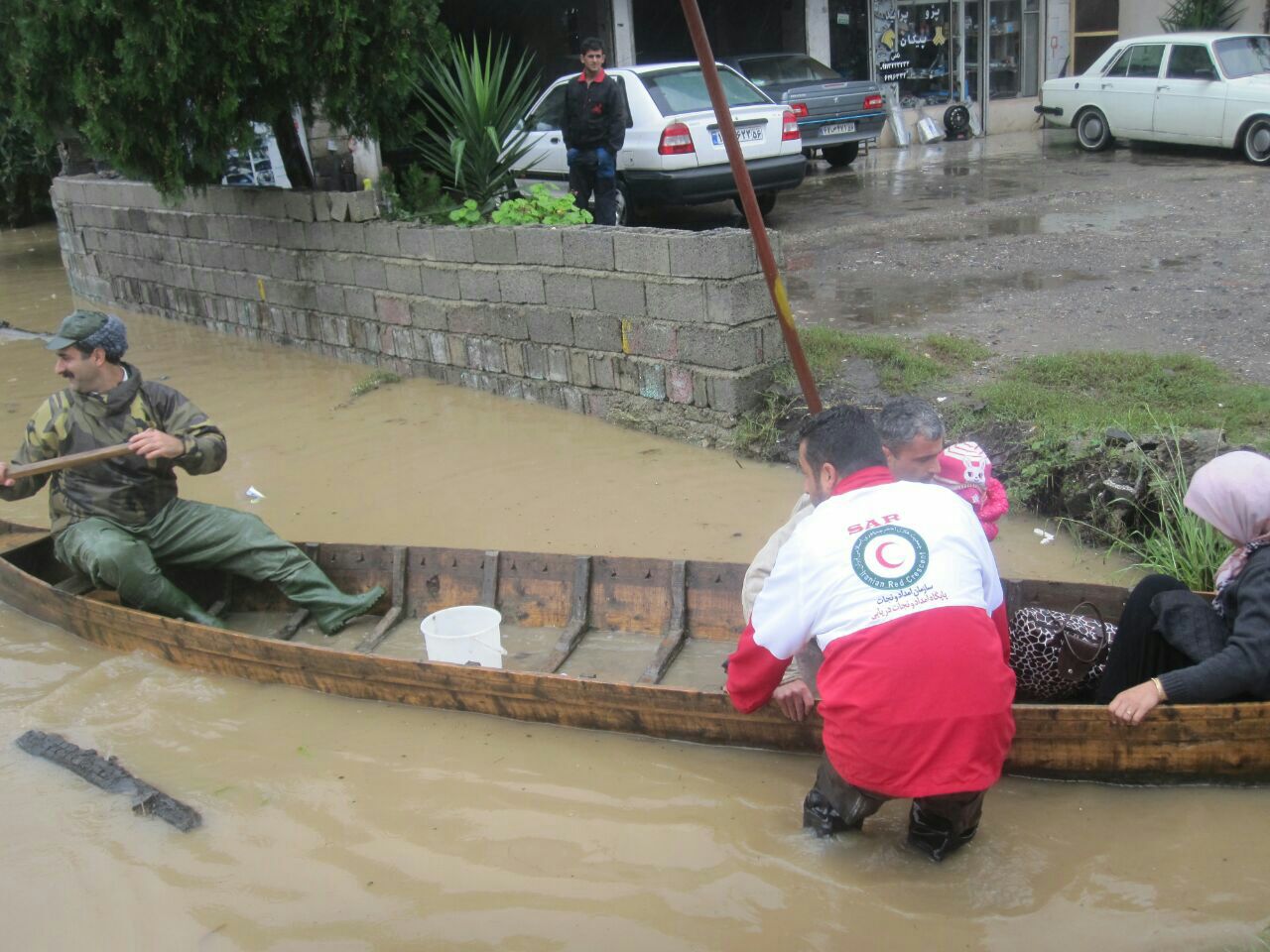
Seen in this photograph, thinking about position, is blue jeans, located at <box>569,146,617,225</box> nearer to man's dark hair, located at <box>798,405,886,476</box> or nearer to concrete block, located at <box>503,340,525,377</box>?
concrete block, located at <box>503,340,525,377</box>

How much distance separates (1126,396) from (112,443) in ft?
18.0

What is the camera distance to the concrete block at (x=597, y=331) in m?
8.07

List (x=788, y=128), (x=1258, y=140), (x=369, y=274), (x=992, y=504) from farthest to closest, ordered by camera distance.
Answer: (x=1258, y=140)
(x=788, y=128)
(x=369, y=274)
(x=992, y=504)

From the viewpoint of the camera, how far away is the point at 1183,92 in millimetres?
14898

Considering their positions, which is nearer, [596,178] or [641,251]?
[641,251]

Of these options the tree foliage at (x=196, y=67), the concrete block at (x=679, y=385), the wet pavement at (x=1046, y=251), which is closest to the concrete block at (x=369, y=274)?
the tree foliage at (x=196, y=67)

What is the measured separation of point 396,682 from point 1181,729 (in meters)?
2.96

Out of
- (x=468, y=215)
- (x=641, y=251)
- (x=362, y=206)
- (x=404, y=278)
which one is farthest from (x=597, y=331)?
(x=362, y=206)

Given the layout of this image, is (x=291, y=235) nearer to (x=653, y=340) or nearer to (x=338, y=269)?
(x=338, y=269)

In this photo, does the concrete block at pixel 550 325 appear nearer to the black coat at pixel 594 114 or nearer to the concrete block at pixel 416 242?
the concrete block at pixel 416 242

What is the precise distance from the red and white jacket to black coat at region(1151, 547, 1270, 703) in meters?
0.63

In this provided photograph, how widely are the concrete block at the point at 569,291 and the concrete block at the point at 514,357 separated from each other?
546 millimetres

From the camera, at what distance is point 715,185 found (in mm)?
11273

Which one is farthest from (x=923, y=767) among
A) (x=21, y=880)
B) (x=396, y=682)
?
(x=21, y=880)
